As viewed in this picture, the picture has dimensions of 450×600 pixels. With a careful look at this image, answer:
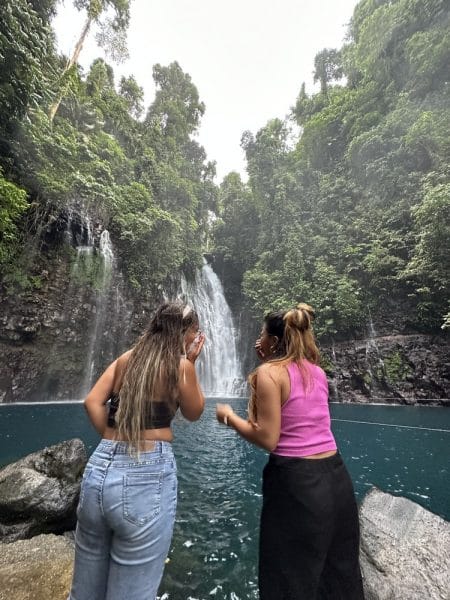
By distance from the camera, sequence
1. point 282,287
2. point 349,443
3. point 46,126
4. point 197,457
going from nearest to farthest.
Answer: point 197,457 → point 349,443 → point 46,126 → point 282,287

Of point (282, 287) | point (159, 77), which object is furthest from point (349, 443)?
point (159, 77)

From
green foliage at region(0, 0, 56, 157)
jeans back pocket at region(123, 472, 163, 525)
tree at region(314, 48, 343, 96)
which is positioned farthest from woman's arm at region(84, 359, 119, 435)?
tree at region(314, 48, 343, 96)

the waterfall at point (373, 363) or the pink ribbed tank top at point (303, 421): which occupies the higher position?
the waterfall at point (373, 363)

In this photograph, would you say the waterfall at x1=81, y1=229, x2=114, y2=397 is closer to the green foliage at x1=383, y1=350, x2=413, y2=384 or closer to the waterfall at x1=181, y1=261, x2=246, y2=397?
the waterfall at x1=181, y1=261, x2=246, y2=397

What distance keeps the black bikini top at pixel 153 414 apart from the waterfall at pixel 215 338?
19836 millimetres

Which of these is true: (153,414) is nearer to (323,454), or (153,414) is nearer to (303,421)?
(303,421)

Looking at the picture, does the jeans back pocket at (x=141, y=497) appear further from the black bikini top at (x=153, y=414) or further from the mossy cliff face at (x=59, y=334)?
the mossy cliff face at (x=59, y=334)

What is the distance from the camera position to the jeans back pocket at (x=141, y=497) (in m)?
1.19

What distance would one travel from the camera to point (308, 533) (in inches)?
50.7

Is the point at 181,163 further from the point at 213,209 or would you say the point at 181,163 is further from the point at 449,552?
the point at 449,552

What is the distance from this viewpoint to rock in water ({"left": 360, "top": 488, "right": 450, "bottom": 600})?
2.36 meters

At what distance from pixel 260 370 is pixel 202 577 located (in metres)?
3.00

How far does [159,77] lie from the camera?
99.2 ft

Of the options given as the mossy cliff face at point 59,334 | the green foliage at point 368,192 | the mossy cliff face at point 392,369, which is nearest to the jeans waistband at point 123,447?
the mossy cliff face at point 59,334
